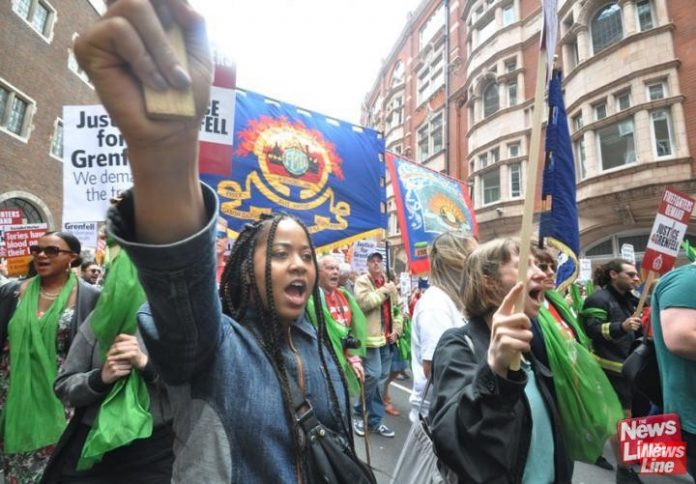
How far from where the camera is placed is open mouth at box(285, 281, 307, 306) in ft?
4.23

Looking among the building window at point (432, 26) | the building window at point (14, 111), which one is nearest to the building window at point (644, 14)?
the building window at point (432, 26)

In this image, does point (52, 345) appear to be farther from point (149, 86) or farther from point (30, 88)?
point (30, 88)

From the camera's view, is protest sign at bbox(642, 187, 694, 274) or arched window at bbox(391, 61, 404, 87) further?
arched window at bbox(391, 61, 404, 87)

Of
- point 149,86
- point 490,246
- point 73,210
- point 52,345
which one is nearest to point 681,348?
point 490,246

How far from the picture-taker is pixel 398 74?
31.0 metres

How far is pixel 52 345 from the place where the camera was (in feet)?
8.16

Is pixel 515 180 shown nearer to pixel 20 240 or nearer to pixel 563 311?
pixel 563 311

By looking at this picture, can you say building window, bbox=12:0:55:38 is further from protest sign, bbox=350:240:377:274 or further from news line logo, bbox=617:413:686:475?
news line logo, bbox=617:413:686:475

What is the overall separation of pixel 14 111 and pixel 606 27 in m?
19.9

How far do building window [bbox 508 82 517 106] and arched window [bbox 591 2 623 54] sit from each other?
390 centimetres

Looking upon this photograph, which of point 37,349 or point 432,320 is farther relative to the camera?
point 432,320

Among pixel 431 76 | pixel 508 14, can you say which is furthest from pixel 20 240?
pixel 431 76

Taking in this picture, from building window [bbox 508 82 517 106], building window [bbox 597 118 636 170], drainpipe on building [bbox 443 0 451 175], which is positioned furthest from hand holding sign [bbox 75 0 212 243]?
drainpipe on building [bbox 443 0 451 175]

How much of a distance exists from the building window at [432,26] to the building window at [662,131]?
50.8ft
